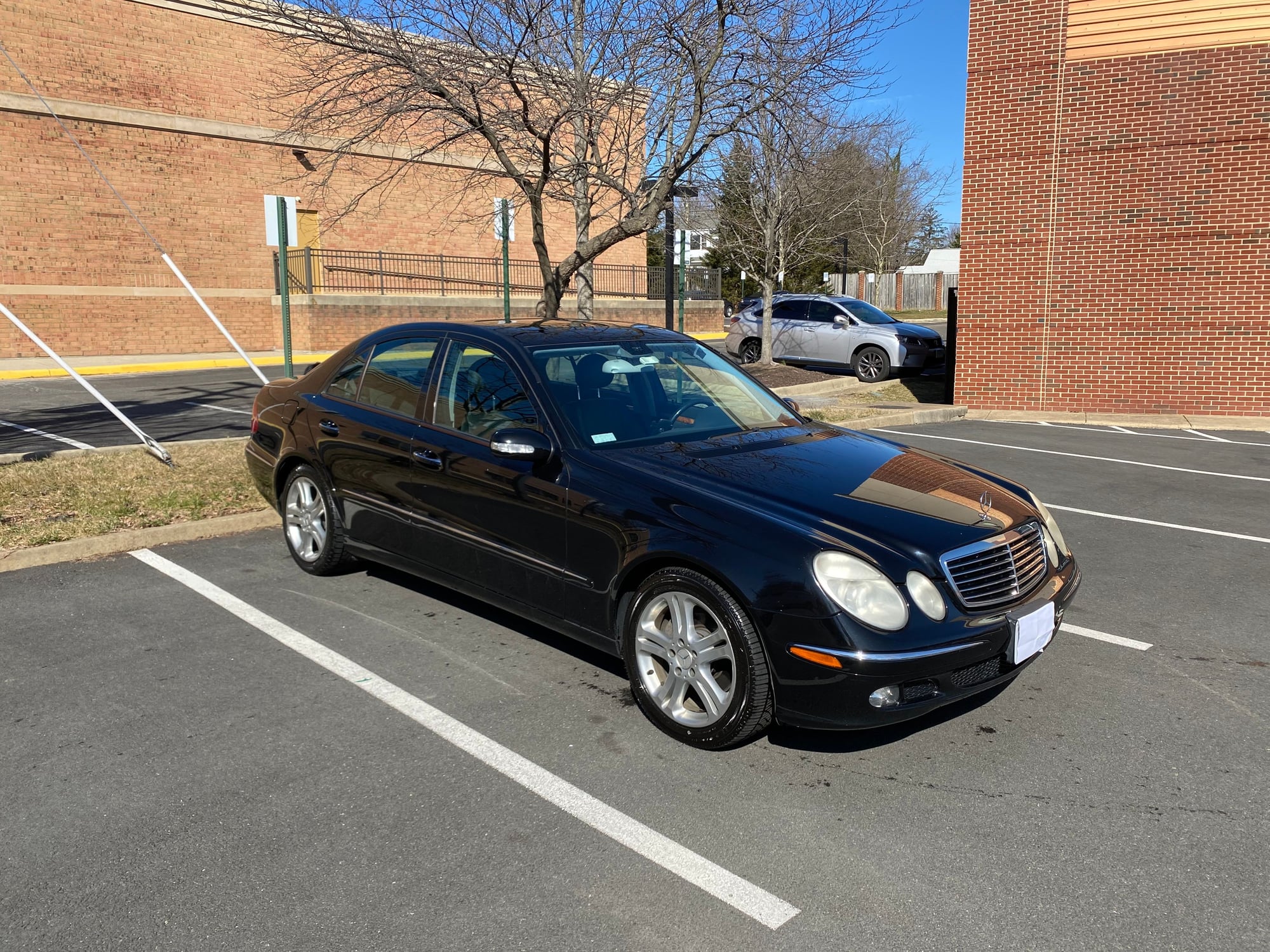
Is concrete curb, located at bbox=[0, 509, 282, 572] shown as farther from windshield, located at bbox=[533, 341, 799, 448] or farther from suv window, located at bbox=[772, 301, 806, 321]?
suv window, located at bbox=[772, 301, 806, 321]

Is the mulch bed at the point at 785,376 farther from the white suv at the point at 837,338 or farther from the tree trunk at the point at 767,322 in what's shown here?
the white suv at the point at 837,338

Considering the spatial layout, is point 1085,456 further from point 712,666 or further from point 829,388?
point 712,666

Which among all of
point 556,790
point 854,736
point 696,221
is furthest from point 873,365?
point 556,790

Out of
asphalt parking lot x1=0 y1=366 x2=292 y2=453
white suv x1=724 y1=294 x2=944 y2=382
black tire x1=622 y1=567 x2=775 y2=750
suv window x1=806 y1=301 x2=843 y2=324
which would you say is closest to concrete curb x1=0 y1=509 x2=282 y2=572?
asphalt parking lot x1=0 y1=366 x2=292 y2=453

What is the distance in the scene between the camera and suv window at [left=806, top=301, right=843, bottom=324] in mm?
20297

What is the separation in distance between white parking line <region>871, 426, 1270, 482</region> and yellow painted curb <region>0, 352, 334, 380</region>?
1146cm

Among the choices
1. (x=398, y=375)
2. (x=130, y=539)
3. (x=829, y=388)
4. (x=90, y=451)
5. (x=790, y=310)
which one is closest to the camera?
(x=398, y=375)

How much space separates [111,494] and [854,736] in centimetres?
594

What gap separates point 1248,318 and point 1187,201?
176 centimetres

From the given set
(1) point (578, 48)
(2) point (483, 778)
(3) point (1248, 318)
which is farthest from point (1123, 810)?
(3) point (1248, 318)

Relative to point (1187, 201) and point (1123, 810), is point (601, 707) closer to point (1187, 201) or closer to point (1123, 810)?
point (1123, 810)

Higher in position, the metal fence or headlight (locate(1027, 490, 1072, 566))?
the metal fence

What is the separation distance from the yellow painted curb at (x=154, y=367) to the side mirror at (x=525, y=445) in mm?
15836

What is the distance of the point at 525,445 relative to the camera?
453 centimetres
